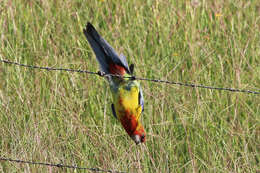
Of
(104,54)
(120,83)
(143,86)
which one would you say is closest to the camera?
(104,54)

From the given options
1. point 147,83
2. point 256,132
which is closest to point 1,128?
point 147,83

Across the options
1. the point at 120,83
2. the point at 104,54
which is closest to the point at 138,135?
the point at 120,83

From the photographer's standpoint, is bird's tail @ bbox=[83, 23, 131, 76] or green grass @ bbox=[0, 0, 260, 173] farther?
green grass @ bbox=[0, 0, 260, 173]

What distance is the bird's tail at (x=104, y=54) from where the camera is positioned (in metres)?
2.61

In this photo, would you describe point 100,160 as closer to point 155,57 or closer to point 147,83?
point 147,83

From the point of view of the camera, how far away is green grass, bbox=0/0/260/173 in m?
3.35

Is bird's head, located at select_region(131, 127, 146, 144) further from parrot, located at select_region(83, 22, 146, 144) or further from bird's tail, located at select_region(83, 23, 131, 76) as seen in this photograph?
bird's tail, located at select_region(83, 23, 131, 76)

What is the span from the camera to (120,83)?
9.12 ft

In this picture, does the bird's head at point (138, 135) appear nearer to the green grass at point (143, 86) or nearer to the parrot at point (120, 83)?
the parrot at point (120, 83)

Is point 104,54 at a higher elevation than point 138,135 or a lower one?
higher

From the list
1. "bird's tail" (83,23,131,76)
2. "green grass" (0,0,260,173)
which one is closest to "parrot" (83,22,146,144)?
"bird's tail" (83,23,131,76)

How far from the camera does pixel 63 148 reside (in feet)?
11.7

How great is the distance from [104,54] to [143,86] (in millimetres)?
1075

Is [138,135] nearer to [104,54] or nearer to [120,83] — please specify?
[120,83]
